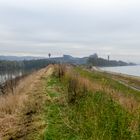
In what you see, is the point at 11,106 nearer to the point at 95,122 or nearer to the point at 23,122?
the point at 23,122

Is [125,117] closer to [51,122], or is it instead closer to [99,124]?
[99,124]

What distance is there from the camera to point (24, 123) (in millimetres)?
12703

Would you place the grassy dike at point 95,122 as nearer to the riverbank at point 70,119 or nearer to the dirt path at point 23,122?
the riverbank at point 70,119

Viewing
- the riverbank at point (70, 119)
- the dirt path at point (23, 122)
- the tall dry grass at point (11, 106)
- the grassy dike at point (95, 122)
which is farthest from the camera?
the tall dry grass at point (11, 106)

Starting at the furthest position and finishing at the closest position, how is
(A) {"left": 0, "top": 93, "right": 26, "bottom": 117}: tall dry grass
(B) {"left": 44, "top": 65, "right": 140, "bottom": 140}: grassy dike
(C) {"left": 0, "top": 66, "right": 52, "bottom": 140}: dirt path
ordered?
(A) {"left": 0, "top": 93, "right": 26, "bottom": 117}: tall dry grass < (C) {"left": 0, "top": 66, "right": 52, "bottom": 140}: dirt path < (B) {"left": 44, "top": 65, "right": 140, "bottom": 140}: grassy dike

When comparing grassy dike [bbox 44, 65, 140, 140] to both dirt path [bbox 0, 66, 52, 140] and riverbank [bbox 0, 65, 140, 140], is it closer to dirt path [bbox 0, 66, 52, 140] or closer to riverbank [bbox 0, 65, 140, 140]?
riverbank [bbox 0, 65, 140, 140]

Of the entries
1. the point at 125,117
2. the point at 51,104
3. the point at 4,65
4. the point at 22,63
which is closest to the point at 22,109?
the point at 51,104

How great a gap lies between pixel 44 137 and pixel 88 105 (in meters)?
1.99

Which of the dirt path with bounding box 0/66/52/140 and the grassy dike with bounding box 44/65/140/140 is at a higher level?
the grassy dike with bounding box 44/65/140/140

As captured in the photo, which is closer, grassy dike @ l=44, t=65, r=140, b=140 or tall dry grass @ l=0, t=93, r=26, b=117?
grassy dike @ l=44, t=65, r=140, b=140

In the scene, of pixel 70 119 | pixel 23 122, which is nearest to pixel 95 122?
pixel 70 119

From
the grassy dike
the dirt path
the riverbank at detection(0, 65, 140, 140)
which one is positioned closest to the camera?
the grassy dike

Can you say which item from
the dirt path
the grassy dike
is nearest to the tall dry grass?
the dirt path

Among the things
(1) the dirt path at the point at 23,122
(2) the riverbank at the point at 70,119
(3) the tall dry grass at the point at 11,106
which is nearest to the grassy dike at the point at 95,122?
(2) the riverbank at the point at 70,119
